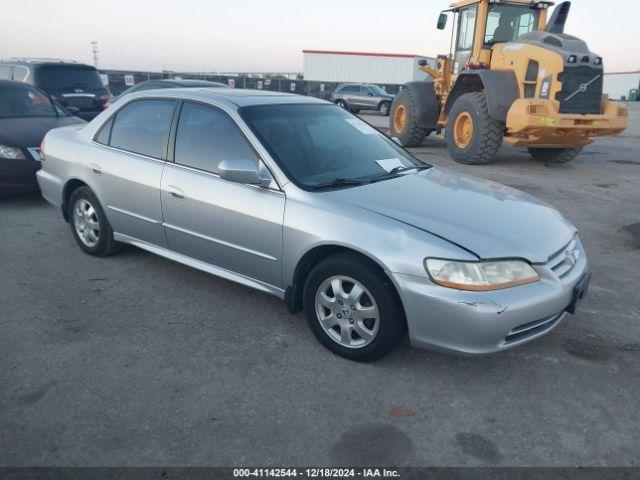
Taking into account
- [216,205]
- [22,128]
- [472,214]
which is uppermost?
[22,128]

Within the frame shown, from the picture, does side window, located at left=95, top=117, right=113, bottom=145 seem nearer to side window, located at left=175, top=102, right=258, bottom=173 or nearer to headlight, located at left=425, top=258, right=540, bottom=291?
side window, located at left=175, top=102, right=258, bottom=173

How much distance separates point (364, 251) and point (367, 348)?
59 centimetres

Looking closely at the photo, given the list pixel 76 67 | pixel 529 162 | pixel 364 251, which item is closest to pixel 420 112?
pixel 529 162

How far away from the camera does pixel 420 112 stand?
37.2 feet

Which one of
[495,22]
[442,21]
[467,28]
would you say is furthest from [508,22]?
[442,21]

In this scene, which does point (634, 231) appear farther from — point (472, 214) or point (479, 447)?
point (479, 447)

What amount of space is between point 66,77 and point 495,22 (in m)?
9.04

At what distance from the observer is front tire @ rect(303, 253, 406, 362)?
2.76 metres

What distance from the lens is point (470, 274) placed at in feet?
8.42

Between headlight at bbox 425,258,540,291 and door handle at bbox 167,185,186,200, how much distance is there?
190 centimetres

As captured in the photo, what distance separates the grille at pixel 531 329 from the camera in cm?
264

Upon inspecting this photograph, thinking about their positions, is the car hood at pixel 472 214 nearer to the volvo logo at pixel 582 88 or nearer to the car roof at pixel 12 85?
the volvo logo at pixel 582 88

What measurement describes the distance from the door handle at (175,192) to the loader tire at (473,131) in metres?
7.14

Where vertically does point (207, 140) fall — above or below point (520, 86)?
below
